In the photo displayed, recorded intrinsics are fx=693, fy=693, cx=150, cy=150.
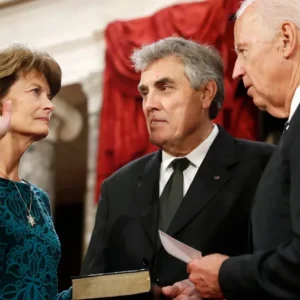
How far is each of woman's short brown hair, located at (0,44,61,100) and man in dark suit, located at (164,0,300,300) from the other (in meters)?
0.69

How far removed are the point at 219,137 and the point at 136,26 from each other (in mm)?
2698

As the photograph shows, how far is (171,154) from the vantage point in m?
2.47

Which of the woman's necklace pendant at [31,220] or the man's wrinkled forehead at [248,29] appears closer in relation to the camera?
the man's wrinkled forehead at [248,29]

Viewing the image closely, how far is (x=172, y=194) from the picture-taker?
2.36 m

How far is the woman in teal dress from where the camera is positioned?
206 cm

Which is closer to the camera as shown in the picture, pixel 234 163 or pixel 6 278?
pixel 6 278

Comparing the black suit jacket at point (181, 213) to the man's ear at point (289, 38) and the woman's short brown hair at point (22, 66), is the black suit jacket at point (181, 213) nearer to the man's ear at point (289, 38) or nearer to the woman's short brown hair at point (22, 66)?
the woman's short brown hair at point (22, 66)

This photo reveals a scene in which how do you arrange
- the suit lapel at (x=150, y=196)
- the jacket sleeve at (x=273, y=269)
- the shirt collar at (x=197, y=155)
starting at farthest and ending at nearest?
the shirt collar at (x=197, y=155) → the suit lapel at (x=150, y=196) → the jacket sleeve at (x=273, y=269)

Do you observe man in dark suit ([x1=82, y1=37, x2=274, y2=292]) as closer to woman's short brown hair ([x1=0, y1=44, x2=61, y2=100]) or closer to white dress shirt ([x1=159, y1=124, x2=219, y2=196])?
white dress shirt ([x1=159, y1=124, x2=219, y2=196])

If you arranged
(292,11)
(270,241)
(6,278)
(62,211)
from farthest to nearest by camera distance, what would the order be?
(62,211) → (6,278) → (292,11) → (270,241)

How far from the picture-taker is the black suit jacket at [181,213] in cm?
221

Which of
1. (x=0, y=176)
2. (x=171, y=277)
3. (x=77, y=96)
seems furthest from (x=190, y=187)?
(x=77, y=96)

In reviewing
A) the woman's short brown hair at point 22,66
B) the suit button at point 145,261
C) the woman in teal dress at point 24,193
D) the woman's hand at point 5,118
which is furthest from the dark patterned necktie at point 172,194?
the woman's hand at point 5,118

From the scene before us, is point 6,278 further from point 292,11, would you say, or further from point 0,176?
point 292,11
